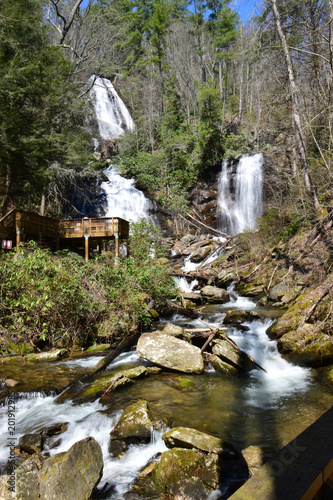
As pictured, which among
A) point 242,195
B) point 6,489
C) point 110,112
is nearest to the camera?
point 6,489

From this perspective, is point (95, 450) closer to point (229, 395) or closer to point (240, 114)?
point (229, 395)

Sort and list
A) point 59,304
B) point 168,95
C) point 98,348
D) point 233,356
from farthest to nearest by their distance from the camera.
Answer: point 168,95 < point 59,304 < point 98,348 < point 233,356

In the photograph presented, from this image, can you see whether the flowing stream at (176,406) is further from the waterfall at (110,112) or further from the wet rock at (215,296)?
the waterfall at (110,112)

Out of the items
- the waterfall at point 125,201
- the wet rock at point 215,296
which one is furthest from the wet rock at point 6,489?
the waterfall at point 125,201

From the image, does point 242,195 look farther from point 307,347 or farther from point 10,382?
point 10,382

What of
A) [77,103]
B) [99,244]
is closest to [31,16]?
[77,103]

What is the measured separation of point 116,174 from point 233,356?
2452 centimetres

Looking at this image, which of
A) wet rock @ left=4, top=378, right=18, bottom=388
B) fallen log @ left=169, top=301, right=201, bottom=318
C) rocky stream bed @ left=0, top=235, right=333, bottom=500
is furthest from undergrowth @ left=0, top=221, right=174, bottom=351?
fallen log @ left=169, top=301, right=201, bottom=318

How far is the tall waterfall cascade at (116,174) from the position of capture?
24.5m

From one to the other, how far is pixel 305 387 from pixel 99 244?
51.8 feet

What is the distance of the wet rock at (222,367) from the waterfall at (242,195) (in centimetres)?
1566

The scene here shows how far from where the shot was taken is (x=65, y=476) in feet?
10.2

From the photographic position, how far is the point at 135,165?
2853 cm

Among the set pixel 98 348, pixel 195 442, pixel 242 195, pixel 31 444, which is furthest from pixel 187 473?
pixel 242 195
